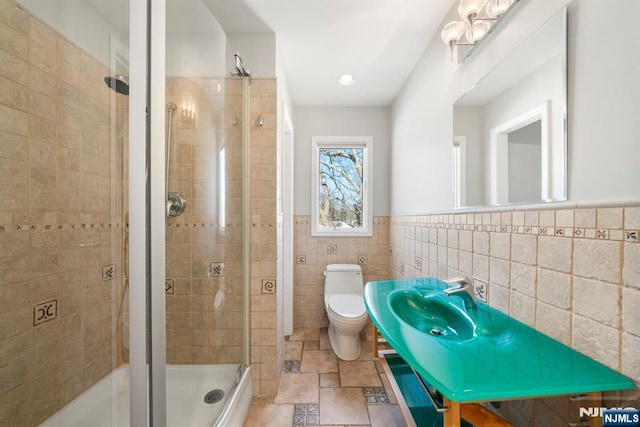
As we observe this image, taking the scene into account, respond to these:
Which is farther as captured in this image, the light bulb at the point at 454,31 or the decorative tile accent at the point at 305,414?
the decorative tile accent at the point at 305,414

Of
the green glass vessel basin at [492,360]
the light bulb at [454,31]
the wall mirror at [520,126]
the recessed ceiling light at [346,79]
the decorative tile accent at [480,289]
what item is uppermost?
the recessed ceiling light at [346,79]

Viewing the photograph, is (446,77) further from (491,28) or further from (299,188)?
(299,188)

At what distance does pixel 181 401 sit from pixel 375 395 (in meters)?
1.18

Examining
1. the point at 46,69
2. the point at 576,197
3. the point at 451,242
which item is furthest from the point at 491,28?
the point at 46,69

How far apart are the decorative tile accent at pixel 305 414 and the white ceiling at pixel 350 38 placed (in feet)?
7.82

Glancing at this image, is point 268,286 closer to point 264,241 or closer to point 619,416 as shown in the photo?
point 264,241

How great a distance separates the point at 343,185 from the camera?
108 inches

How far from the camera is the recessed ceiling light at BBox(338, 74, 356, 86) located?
Answer: 2.08 m

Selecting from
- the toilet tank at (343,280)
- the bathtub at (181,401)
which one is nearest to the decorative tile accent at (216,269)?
the bathtub at (181,401)

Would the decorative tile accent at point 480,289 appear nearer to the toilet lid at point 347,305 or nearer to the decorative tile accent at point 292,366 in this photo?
the toilet lid at point 347,305

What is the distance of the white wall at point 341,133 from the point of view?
8.59 feet

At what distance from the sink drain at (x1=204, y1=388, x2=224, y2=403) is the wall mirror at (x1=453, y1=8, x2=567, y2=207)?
1633 millimetres

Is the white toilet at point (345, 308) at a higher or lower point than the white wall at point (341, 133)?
lower

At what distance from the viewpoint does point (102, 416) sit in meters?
0.84
